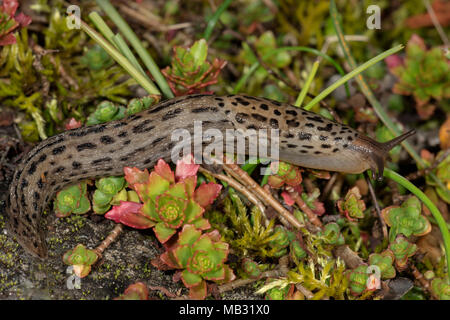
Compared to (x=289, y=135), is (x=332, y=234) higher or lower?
lower

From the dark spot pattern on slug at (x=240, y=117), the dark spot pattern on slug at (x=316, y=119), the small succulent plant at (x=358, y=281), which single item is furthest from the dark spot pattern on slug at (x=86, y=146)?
the small succulent plant at (x=358, y=281)

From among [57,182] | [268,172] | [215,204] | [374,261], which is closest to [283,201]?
[268,172]

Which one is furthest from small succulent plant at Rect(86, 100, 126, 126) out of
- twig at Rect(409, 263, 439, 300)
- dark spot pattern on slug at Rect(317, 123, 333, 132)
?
twig at Rect(409, 263, 439, 300)

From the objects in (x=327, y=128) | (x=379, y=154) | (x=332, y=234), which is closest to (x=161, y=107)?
(x=327, y=128)

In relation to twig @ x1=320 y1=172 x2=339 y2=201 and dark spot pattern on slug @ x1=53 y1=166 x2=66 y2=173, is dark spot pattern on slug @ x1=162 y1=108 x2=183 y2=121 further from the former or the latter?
twig @ x1=320 y1=172 x2=339 y2=201

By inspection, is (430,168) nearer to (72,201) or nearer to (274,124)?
(274,124)

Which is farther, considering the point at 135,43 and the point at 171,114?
the point at 135,43
